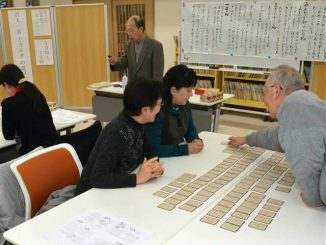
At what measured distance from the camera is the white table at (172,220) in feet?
3.86

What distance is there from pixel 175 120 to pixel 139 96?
627mm

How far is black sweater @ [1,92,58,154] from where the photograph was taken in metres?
2.42

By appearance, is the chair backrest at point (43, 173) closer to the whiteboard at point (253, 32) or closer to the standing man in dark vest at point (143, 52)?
the standing man in dark vest at point (143, 52)

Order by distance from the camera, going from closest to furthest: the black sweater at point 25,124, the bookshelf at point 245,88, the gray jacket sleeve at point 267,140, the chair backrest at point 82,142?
the gray jacket sleeve at point 267,140 < the chair backrest at point 82,142 < the black sweater at point 25,124 < the bookshelf at point 245,88

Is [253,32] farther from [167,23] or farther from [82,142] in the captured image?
[82,142]

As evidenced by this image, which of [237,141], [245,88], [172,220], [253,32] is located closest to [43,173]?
[172,220]

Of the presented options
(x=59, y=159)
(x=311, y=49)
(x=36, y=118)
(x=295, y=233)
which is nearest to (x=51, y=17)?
(x=36, y=118)

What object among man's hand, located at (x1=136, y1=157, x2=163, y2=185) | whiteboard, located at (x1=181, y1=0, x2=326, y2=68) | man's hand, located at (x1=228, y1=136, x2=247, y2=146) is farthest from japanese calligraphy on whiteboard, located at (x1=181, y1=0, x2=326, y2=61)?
man's hand, located at (x1=136, y1=157, x2=163, y2=185)

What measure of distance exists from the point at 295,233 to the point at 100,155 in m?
0.85

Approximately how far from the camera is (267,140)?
78.1 inches

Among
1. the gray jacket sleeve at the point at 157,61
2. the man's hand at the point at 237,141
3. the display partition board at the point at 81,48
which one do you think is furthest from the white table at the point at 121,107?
the man's hand at the point at 237,141

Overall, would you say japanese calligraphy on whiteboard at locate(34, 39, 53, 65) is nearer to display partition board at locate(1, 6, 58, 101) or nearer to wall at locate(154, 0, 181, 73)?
display partition board at locate(1, 6, 58, 101)

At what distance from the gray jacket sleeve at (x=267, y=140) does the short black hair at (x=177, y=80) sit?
502 millimetres

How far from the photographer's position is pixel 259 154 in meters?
2.02
